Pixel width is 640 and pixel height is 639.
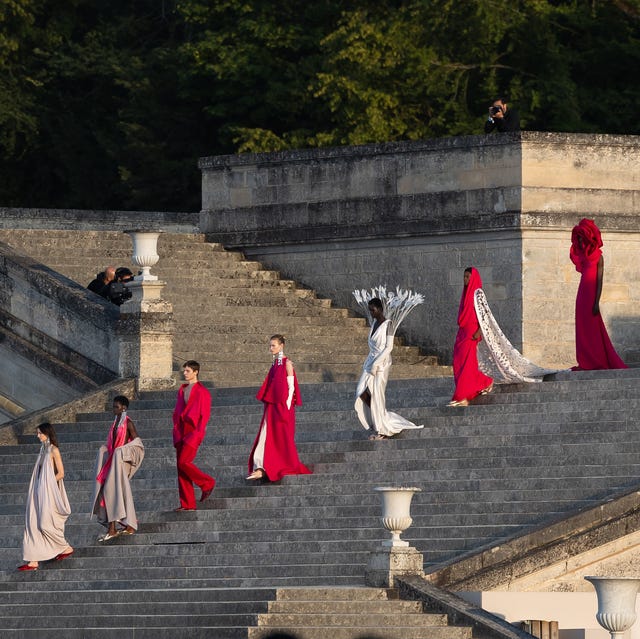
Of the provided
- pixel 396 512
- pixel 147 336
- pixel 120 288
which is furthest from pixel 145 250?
pixel 396 512

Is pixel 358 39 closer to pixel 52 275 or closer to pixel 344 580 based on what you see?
pixel 52 275

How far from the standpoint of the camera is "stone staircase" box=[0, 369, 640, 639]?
20.3 metres

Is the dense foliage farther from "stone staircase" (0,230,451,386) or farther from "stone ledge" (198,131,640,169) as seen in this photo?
"stone staircase" (0,230,451,386)

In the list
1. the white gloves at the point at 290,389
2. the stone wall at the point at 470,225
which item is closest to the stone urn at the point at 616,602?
the white gloves at the point at 290,389

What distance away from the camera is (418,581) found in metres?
19.9

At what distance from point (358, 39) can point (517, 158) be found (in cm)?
680

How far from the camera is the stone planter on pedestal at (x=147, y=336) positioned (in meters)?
27.8

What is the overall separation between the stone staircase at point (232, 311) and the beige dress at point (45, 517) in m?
5.76

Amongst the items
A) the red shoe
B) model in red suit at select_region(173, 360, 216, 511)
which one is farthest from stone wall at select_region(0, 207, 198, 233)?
the red shoe

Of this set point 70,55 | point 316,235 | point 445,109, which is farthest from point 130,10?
point 316,235

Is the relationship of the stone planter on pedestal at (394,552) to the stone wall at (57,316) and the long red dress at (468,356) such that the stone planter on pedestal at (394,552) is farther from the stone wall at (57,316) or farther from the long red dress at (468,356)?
the stone wall at (57,316)

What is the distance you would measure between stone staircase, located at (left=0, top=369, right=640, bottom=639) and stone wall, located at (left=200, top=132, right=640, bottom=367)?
165 inches

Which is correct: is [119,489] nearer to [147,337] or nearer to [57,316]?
[147,337]

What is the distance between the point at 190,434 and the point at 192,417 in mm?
170
